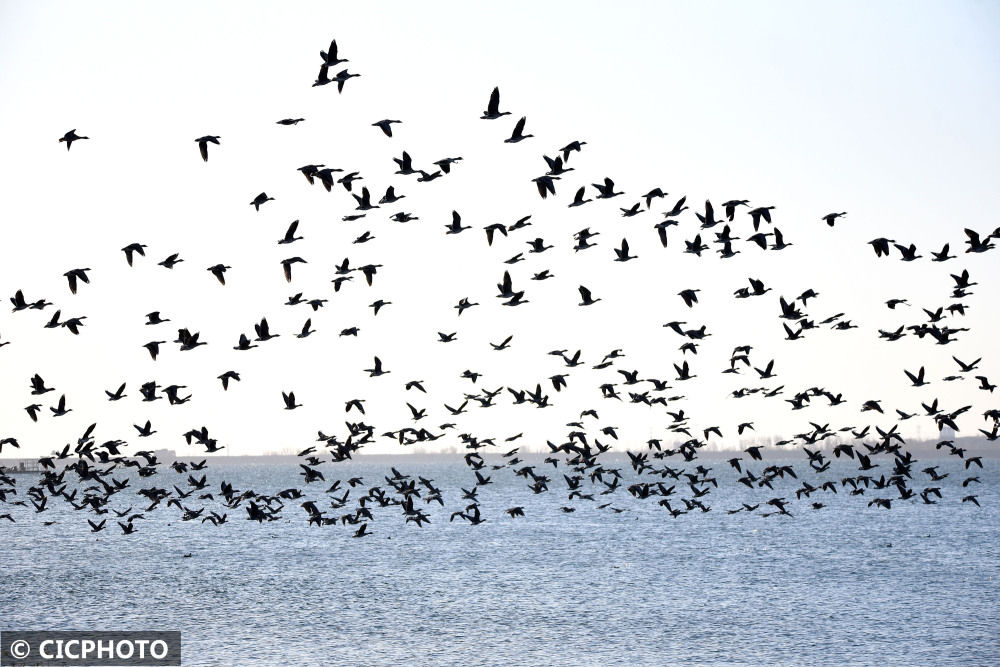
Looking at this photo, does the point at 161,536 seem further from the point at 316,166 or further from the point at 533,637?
the point at 316,166

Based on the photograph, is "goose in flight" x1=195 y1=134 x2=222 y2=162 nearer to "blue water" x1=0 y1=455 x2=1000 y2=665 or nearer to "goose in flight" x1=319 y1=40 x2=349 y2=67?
"goose in flight" x1=319 y1=40 x2=349 y2=67

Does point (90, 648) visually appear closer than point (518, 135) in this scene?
No

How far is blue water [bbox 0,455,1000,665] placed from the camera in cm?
5644

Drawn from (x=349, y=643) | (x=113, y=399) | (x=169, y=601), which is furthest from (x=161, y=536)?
(x=113, y=399)

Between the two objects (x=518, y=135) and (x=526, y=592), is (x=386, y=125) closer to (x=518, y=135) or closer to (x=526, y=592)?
(x=518, y=135)

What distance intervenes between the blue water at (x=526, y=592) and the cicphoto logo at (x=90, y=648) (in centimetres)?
155

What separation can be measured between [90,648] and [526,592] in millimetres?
29283

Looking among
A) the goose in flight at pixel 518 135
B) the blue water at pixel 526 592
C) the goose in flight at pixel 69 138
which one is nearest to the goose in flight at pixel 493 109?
the goose in flight at pixel 518 135

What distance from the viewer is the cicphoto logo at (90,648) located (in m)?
52.8

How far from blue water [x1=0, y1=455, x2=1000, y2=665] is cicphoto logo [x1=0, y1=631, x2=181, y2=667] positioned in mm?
1546

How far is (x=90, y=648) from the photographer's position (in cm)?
5609

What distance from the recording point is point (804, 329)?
46156 mm

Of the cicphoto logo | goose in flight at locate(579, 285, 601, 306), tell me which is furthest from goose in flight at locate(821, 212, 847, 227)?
the cicphoto logo

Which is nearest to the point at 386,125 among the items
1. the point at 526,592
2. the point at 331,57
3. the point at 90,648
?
the point at 331,57
